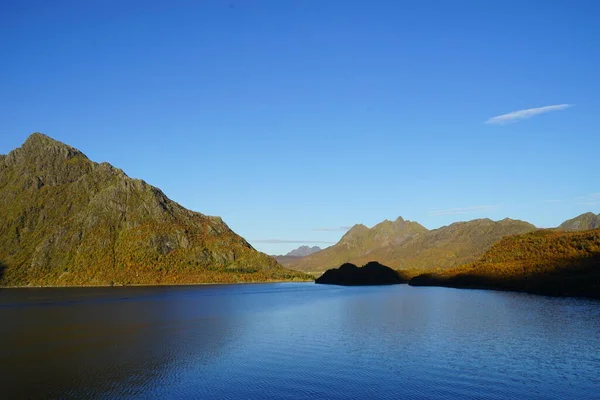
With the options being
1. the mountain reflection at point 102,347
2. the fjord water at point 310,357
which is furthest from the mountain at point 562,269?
the mountain reflection at point 102,347

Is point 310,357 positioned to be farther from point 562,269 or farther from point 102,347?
point 562,269

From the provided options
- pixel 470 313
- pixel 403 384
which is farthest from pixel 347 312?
pixel 403 384

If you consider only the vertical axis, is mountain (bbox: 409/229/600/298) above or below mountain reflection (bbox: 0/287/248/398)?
above

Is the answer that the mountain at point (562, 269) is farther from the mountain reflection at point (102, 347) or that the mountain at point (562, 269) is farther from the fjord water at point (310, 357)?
the mountain reflection at point (102, 347)

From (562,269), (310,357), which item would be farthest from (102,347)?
(562,269)

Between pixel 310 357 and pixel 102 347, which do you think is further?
pixel 102 347

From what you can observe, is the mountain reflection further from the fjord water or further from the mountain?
the mountain

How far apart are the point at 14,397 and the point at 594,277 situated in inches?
6337

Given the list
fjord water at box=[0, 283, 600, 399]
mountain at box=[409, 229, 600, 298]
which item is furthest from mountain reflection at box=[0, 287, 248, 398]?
mountain at box=[409, 229, 600, 298]

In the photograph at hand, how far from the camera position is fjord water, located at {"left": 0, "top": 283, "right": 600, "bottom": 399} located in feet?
145

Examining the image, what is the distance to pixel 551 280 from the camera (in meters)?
164

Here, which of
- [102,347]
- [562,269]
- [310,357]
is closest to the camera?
[310,357]

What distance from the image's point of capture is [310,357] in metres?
59.2

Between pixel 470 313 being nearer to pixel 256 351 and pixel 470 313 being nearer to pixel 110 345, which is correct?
pixel 256 351
